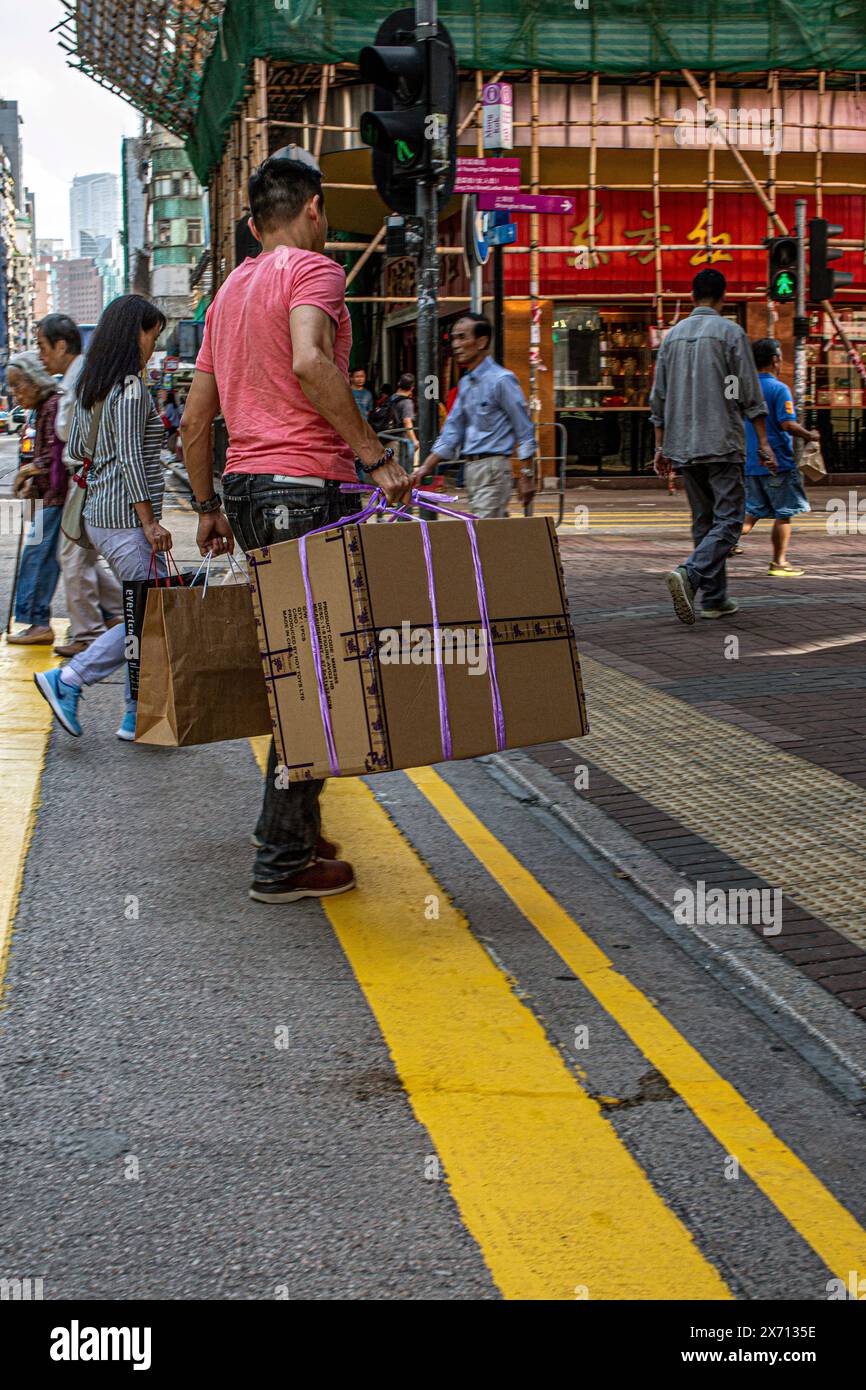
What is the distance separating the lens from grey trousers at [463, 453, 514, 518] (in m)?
8.80

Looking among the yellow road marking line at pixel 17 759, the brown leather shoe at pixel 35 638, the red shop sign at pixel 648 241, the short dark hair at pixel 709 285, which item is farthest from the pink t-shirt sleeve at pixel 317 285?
the red shop sign at pixel 648 241

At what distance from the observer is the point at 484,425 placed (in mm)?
8789

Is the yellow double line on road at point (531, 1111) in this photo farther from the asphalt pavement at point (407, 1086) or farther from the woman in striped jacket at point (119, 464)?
the woman in striped jacket at point (119, 464)

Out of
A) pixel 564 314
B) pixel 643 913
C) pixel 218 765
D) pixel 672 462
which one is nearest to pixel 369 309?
pixel 564 314

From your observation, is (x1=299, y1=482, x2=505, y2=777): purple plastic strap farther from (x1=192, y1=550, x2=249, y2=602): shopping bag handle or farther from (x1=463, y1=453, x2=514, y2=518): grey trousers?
(x1=463, y1=453, x2=514, y2=518): grey trousers

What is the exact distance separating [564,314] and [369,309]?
6.30 m

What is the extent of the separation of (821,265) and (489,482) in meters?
9.46

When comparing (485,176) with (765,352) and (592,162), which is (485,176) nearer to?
(765,352)

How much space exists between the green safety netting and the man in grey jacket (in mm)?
15861

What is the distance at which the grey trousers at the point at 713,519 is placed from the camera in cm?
906

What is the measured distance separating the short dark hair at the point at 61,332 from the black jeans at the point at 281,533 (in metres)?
4.19

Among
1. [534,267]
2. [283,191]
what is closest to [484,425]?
[283,191]

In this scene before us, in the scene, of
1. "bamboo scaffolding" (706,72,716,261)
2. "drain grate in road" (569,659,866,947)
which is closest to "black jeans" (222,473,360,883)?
"drain grate in road" (569,659,866,947)

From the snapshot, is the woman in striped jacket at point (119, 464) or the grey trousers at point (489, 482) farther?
the grey trousers at point (489, 482)
